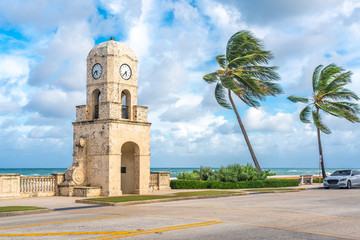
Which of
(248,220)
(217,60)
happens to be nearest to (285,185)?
(217,60)

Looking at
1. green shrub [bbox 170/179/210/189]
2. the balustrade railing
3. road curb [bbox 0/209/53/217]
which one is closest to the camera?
road curb [bbox 0/209/53/217]

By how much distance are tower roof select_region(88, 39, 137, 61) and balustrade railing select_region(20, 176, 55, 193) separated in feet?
25.9

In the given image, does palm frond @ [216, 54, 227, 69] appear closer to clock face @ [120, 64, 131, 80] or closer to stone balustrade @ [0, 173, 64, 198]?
clock face @ [120, 64, 131, 80]

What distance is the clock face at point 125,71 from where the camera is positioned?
2395cm

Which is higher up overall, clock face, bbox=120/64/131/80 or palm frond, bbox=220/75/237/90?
palm frond, bbox=220/75/237/90

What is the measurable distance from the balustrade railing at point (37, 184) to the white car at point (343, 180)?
63.8 ft

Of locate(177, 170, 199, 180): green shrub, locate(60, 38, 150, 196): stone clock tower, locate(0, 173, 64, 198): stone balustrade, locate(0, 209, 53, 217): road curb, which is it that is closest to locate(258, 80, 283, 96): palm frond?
locate(177, 170, 199, 180): green shrub

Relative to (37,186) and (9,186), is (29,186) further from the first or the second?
(9,186)

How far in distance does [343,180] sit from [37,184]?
69.1 ft

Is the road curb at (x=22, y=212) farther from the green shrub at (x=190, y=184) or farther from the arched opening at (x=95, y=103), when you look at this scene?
the green shrub at (x=190, y=184)

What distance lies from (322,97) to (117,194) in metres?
26.2

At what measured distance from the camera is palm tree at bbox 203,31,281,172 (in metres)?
34.5

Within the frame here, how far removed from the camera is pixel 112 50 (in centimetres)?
2355

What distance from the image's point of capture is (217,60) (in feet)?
115
